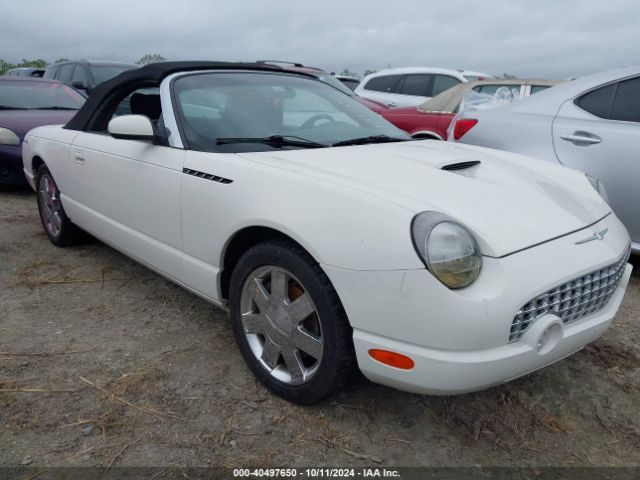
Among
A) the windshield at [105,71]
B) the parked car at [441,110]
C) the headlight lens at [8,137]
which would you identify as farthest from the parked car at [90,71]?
the parked car at [441,110]

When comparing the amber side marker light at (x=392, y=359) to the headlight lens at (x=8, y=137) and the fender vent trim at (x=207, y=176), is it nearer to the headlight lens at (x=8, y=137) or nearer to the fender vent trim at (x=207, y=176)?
the fender vent trim at (x=207, y=176)

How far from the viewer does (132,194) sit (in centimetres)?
300

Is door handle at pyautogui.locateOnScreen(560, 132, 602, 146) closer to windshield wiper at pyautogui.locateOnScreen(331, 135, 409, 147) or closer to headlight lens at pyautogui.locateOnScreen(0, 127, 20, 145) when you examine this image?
windshield wiper at pyautogui.locateOnScreen(331, 135, 409, 147)

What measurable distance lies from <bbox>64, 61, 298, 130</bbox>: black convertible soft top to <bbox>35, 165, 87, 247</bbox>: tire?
0.58 metres

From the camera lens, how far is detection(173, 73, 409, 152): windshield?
272 cm

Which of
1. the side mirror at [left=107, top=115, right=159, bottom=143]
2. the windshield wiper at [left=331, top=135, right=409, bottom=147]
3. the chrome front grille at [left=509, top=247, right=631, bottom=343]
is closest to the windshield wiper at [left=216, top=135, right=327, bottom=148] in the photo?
the windshield wiper at [left=331, top=135, right=409, bottom=147]

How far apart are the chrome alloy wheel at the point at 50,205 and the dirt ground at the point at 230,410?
4.06 feet

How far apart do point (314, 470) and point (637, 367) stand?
1.78 m

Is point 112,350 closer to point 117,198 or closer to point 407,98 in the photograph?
point 117,198

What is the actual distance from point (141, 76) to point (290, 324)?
1.97 m

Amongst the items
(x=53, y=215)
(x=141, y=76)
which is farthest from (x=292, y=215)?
(x=53, y=215)

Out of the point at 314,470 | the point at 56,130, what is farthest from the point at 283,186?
the point at 56,130

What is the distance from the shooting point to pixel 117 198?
3.17 m

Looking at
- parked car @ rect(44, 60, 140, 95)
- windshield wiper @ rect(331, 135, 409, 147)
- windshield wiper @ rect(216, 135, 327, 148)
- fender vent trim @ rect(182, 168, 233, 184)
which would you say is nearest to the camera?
fender vent trim @ rect(182, 168, 233, 184)
